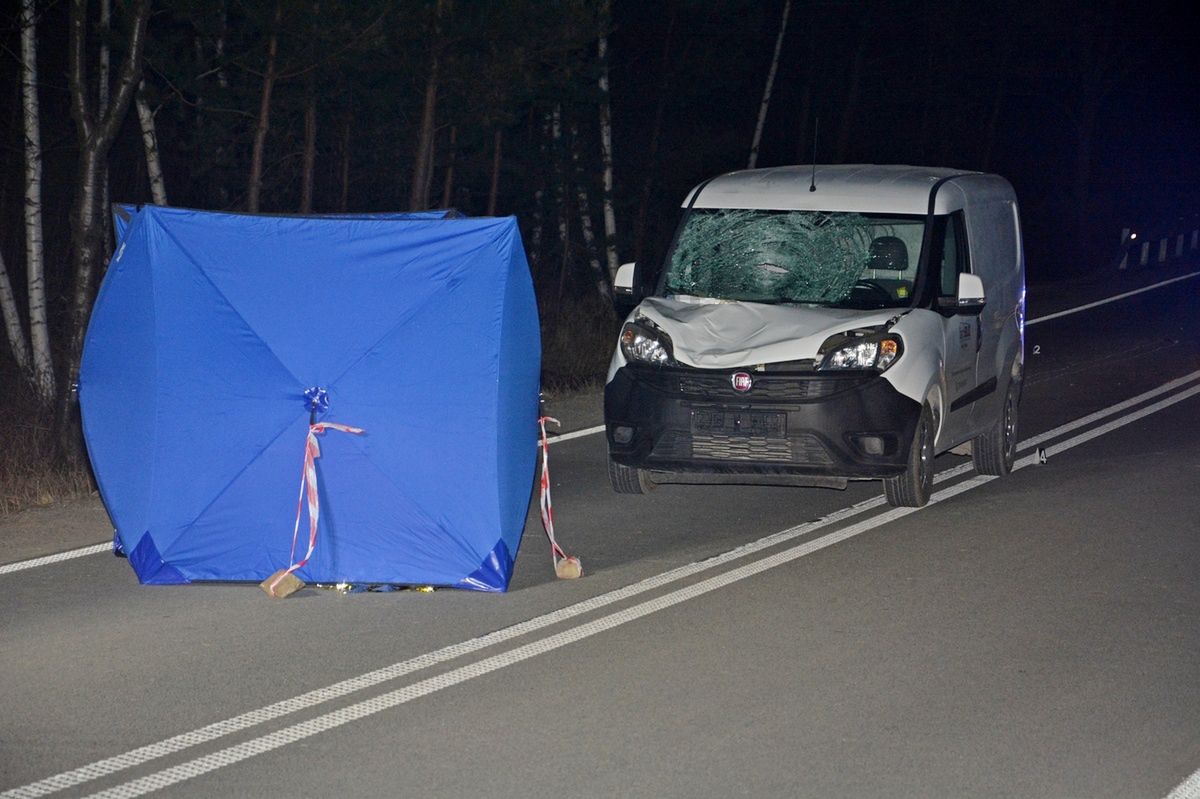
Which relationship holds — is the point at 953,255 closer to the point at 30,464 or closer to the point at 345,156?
the point at 30,464

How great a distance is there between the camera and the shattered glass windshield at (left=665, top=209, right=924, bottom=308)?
10391mm

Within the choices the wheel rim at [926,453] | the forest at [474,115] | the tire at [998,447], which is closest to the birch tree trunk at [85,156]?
the forest at [474,115]

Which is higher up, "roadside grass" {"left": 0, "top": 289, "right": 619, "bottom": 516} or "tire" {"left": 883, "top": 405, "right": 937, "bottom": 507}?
"tire" {"left": 883, "top": 405, "right": 937, "bottom": 507}

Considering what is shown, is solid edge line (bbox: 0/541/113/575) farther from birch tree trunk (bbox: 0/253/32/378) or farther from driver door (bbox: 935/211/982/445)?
birch tree trunk (bbox: 0/253/32/378)

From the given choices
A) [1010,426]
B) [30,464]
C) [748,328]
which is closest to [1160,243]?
[1010,426]

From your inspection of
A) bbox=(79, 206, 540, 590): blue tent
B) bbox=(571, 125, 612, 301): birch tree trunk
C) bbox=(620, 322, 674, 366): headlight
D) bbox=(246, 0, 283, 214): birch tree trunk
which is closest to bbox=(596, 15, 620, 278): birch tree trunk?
bbox=(571, 125, 612, 301): birch tree trunk

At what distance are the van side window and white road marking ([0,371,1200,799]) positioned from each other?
135cm

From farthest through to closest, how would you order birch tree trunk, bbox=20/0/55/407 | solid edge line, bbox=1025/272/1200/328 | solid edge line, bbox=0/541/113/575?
solid edge line, bbox=1025/272/1200/328, birch tree trunk, bbox=20/0/55/407, solid edge line, bbox=0/541/113/575

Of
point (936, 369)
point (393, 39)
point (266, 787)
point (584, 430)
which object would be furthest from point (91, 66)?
point (266, 787)

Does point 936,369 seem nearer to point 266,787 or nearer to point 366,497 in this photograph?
point 366,497

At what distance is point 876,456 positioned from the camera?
31.6 feet

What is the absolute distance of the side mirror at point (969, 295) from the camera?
10.2 metres

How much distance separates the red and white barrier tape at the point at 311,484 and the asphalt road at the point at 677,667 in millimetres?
228

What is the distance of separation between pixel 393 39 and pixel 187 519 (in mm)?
11932
